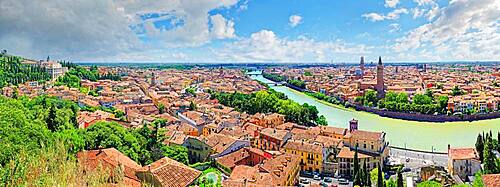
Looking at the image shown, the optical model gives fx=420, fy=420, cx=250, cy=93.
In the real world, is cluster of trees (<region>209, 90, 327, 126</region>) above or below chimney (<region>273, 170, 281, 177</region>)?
above

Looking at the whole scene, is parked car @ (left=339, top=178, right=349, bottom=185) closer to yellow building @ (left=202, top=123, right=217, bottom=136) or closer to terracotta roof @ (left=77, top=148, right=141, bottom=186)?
terracotta roof @ (left=77, top=148, right=141, bottom=186)

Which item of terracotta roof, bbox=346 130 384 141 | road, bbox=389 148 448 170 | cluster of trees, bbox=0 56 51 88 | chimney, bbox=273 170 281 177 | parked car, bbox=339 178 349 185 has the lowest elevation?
parked car, bbox=339 178 349 185

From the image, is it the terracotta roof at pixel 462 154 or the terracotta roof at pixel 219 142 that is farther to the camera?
the terracotta roof at pixel 219 142

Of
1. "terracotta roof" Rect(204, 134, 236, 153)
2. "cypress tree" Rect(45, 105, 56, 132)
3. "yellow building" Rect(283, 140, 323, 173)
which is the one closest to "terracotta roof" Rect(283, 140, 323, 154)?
"yellow building" Rect(283, 140, 323, 173)

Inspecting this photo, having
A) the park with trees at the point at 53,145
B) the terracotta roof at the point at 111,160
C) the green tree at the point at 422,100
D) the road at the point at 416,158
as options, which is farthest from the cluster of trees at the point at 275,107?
the terracotta roof at the point at 111,160

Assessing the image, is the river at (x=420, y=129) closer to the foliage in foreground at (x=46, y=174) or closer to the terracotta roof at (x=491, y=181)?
the terracotta roof at (x=491, y=181)

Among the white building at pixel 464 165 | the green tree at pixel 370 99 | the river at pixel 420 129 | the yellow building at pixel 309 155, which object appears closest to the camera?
the white building at pixel 464 165

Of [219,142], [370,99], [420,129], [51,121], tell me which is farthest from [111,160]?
[370,99]
